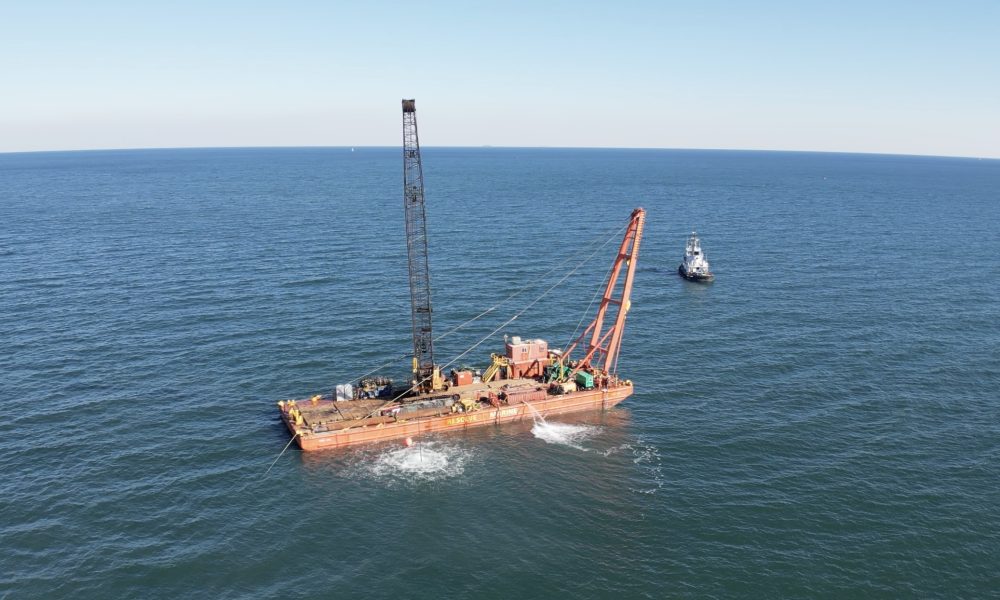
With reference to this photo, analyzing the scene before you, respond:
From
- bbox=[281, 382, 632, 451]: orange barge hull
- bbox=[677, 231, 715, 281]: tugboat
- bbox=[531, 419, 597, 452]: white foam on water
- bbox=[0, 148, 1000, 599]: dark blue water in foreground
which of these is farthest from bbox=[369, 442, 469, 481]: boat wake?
bbox=[677, 231, 715, 281]: tugboat

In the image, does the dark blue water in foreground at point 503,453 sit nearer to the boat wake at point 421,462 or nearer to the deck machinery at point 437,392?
the boat wake at point 421,462

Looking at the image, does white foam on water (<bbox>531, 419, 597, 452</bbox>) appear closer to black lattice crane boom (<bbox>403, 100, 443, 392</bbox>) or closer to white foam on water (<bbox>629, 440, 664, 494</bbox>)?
white foam on water (<bbox>629, 440, 664, 494</bbox>)

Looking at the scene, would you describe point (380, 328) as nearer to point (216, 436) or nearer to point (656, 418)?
point (216, 436)

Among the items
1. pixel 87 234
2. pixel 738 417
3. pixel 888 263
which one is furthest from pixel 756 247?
pixel 87 234

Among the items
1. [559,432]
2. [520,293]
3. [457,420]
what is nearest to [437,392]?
[457,420]

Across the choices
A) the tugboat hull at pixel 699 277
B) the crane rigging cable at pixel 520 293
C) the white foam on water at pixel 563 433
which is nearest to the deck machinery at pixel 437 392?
the white foam on water at pixel 563 433

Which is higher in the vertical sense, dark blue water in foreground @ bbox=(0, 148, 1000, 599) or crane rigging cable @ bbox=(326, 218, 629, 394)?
crane rigging cable @ bbox=(326, 218, 629, 394)
